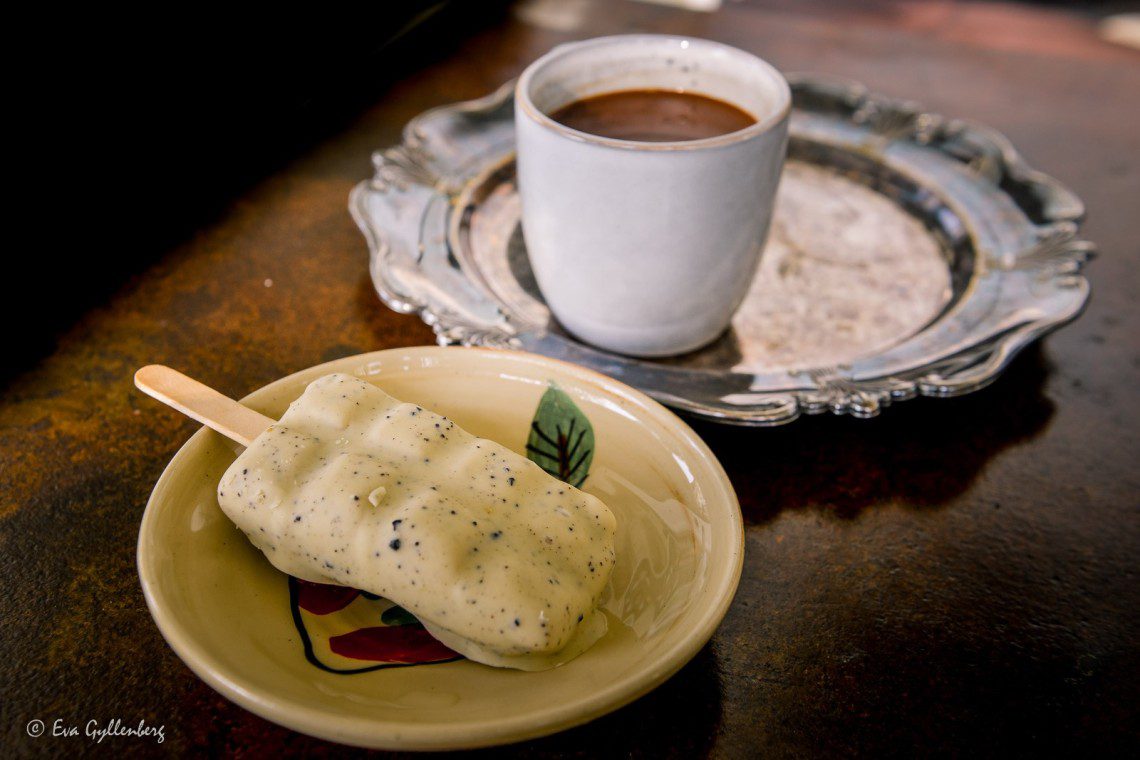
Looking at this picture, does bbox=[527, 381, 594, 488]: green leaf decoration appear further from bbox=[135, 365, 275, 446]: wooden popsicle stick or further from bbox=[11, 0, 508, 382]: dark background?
bbox=[11, 0, 508, 382]: dark background

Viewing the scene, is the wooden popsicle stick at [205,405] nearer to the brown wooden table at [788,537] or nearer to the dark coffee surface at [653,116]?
the brown wooden table at [788,537]

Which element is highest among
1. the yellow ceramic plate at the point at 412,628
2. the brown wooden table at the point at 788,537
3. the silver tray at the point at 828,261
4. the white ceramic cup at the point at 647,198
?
the white ceramic cup at the point at 647,198

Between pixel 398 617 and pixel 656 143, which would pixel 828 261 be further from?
pixel 398 617

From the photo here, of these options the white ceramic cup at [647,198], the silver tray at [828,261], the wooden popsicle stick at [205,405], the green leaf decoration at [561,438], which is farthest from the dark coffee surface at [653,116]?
the wooden popsicle stick at [205,405]

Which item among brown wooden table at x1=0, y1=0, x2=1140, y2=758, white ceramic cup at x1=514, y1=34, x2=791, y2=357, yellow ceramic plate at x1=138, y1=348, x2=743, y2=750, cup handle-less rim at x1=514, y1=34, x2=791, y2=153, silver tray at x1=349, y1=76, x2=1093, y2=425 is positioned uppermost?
cup handle-less rim at x1=514, y1=34, x2=791, y2=153

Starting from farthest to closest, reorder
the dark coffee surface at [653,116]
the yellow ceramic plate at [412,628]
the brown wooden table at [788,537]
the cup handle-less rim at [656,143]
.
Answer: the dark coffee surface at [653,116]
the cup handle-less rim at [656,143]
the brown wooden table at [788,537]
the yellow ceramic plate at [412,628]

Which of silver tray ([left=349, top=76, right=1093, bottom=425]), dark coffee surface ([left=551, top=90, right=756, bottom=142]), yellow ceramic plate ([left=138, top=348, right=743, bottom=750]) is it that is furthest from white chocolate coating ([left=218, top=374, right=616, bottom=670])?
dark coffee surface ([left=551, top=90, right=756, bottom=142])
